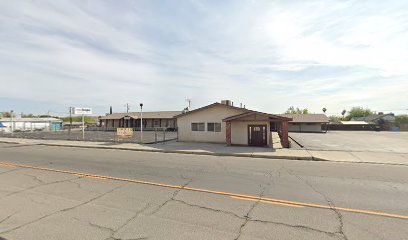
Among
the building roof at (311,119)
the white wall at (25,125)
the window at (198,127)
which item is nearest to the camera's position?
the window at (198,127)

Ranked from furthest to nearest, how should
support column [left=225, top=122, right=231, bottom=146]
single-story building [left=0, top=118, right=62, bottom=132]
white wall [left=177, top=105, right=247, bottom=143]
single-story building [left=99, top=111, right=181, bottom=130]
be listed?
single-story building [left=0, top=118, right=62, bottom=132] → single-story building [left=99, top=111, right=181, bottom=130] → white wall [left=177, top=105, right=247, bottom=143] → support column [left=225, top=122, right=231, bottom=146]

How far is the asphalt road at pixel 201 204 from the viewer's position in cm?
426

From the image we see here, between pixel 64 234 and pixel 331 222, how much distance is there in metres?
5.18

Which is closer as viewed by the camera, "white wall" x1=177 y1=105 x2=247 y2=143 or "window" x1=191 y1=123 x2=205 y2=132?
"white wall" x1=177 y1=105 x2=247 y2=143

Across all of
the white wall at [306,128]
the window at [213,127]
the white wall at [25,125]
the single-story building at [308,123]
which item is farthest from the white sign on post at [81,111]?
the white wall at [25,125]

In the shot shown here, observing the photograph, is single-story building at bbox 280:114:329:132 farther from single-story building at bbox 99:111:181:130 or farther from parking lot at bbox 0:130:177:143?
parking lot at bbox 0:130:177:143

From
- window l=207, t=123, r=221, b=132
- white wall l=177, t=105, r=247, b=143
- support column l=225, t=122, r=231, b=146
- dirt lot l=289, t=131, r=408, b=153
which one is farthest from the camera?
window l=207, t=123, r=221, b=132

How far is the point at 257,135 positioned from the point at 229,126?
2.53 metres

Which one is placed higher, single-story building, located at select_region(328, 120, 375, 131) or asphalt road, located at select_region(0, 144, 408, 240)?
single-story building, located at select_region(328, 120, 375, 131)

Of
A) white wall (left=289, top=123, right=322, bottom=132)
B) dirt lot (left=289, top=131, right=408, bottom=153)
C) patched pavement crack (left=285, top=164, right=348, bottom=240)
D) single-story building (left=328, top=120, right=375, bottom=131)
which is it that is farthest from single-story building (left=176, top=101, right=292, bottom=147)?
single-story building (left=328, top=120, right=375, bottom=131)

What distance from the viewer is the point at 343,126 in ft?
177

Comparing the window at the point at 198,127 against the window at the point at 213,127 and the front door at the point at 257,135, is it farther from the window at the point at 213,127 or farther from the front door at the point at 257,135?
the front door at the point at 257,135

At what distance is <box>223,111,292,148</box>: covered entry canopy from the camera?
753 inches

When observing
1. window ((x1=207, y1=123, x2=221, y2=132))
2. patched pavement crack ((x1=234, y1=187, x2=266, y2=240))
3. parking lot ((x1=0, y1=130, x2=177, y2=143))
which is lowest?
patched pavement crack ((x1=234, y1=187, x2=266, y2=240))
